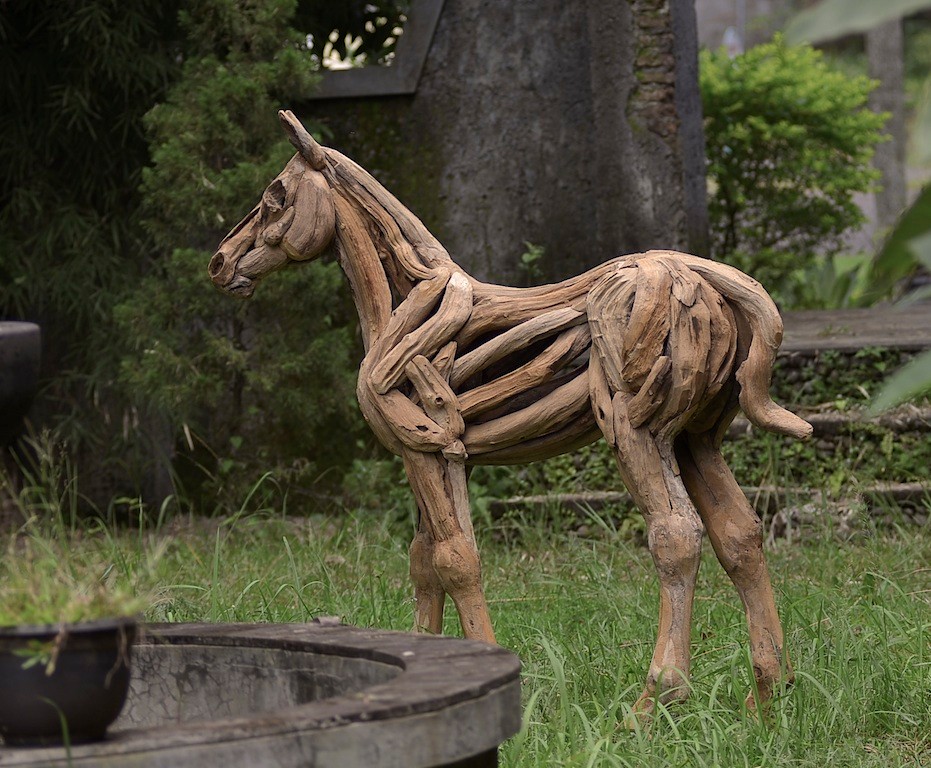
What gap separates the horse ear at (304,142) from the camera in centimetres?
370

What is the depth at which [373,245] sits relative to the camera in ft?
12.4

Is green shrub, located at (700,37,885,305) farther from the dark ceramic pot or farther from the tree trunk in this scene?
the tree trunk

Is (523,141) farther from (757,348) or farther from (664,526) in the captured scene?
(664,526)

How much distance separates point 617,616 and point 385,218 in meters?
1.74

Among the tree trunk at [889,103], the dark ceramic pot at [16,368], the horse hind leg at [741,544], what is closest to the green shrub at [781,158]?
the horse hind leg at [741,544]

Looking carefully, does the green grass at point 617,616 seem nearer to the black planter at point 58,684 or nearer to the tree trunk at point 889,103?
the black planter at point 58,684

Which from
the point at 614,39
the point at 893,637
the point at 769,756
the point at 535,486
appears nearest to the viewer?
the point at 769,756

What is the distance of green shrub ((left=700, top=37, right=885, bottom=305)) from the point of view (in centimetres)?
996

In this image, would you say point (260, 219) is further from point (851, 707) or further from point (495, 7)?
point (495, 7)

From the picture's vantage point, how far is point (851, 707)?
359 cm

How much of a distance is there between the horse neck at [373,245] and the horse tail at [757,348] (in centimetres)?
82

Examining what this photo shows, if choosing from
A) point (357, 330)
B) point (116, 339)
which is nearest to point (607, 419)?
point (357, 330)

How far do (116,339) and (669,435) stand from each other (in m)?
4.62

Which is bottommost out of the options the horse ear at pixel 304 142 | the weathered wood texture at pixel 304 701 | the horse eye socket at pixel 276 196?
the weathered wood texture at pixel 304 701
